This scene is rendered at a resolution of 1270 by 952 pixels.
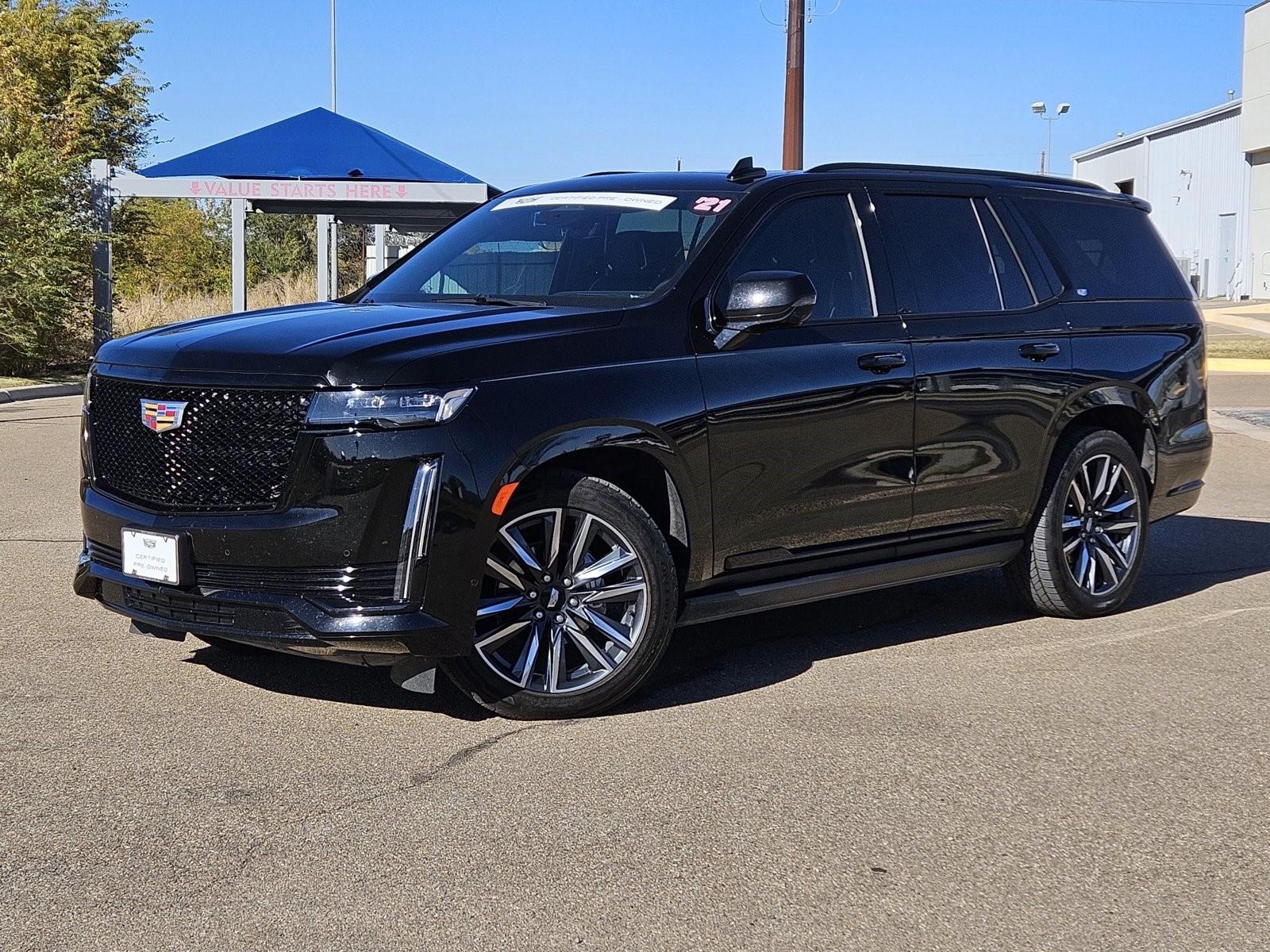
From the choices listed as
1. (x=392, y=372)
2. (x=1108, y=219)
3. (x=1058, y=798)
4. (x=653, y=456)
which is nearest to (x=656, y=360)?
(x=653, y=456)

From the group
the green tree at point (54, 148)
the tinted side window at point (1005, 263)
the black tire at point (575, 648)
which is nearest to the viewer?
the black tire at point (575, 648)

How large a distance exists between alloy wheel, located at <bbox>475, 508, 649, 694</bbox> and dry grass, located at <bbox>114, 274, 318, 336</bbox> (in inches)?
756

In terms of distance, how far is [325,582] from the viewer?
4625 mm

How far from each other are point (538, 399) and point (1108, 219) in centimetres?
357

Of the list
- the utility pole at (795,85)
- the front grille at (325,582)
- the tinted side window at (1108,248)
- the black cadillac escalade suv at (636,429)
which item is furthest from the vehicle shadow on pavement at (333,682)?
the utility pole at (795,85)

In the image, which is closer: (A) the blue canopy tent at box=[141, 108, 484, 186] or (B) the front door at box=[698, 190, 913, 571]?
(B) the front door at box=[698, 190, 913, 571]

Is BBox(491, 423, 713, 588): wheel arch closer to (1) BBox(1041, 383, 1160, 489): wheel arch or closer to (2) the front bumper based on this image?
(2) the front bumper

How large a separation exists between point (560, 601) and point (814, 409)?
1225 mm

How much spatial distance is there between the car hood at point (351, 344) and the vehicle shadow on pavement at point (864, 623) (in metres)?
1.33

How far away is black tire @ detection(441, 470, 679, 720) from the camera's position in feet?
16.0

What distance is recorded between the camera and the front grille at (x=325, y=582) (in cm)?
461

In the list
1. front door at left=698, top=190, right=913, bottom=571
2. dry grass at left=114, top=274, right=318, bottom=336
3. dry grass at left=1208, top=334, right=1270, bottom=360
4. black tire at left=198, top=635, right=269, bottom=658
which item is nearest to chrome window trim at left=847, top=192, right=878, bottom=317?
front door at left=698, top=190, right=913, bottom=571

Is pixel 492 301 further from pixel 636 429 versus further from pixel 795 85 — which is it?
pixel 795 85

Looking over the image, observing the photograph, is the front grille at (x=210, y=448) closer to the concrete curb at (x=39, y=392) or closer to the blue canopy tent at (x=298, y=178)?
the concrete curb at (x=39, y=392)
